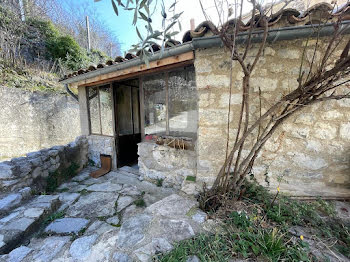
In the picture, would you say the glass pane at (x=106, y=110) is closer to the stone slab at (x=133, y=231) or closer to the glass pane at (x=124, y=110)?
the glass pane at (x=124, y=110)

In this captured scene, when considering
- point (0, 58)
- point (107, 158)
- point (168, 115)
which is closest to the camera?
point (168, 115)

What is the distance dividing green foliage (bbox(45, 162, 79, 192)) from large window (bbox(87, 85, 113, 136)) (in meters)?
1.06

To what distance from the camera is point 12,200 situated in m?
2.08

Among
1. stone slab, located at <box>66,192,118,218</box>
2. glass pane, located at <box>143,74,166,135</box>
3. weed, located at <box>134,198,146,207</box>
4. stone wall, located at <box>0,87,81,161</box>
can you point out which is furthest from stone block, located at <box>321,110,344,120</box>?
stone wall, located at <box>0,87,81,161</box>

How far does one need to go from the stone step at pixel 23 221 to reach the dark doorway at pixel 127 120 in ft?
5.90

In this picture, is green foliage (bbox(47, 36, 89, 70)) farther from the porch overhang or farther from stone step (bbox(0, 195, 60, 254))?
stone step (bbox(0, 195, 60, 254))

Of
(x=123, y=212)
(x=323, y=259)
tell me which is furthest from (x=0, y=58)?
(x=323, y=259)

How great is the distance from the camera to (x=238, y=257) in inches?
46.9

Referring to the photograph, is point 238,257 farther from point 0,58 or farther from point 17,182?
point 0,58

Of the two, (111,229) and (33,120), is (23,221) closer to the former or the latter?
(111,229)

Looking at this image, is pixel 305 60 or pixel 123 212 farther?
pixel 123 212

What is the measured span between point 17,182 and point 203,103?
125 inches

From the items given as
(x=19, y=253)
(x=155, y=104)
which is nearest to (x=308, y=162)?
(x=155, y=104)

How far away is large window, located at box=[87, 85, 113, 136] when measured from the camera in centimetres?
388
